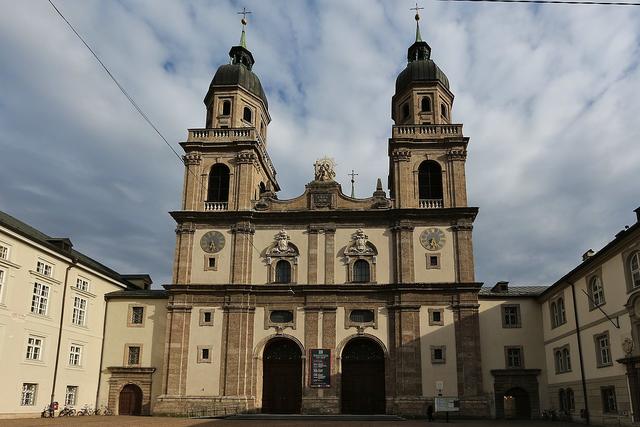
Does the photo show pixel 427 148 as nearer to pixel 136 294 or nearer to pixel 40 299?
pixel 136 294

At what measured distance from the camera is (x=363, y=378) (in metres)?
38.5

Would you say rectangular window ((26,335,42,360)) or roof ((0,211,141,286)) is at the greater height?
roof ((0,211,141,286))

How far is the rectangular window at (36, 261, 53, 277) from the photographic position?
33969mm

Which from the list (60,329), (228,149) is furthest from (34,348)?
(228,149)

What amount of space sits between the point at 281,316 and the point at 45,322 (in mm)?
14376

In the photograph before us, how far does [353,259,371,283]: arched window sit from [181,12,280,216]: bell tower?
28.8ft

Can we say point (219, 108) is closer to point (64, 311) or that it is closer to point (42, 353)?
point (64, 311)

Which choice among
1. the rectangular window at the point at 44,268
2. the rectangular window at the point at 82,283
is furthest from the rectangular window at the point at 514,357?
the rectangular window at the point at 44,268

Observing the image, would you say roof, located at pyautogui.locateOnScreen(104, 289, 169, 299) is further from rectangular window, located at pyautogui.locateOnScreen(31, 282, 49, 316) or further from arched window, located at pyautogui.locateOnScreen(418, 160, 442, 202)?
arched window, located at pyautogui.locateOnScreen(418, 160, 442, 202)

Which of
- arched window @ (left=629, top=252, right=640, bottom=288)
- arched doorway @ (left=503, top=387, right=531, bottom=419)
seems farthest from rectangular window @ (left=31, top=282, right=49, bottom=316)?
arched window @ (left=629, top=252, right=640, bottom=288)

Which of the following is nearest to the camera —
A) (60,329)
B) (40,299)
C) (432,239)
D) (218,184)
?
(40,299)

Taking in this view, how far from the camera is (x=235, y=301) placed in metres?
39.6

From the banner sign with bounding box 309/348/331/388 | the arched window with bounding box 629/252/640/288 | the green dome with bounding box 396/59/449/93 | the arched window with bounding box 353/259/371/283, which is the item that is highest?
the green dome with bounding box 396/59/449/93

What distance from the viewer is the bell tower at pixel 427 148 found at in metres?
41.2
